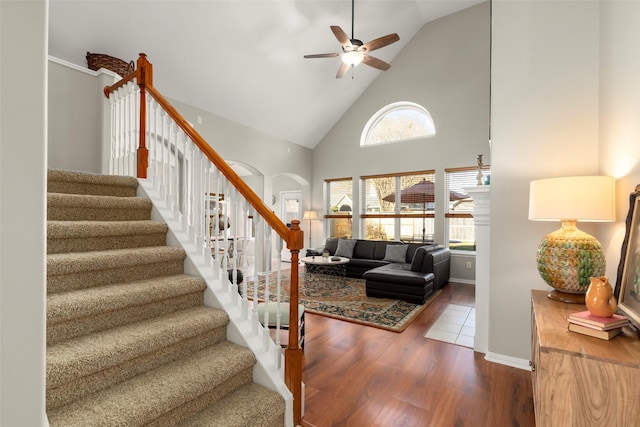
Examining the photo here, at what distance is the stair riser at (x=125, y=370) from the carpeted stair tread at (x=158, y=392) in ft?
0.08

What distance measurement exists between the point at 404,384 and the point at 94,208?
103 inches

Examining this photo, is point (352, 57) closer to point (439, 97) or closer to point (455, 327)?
point (439, 97)

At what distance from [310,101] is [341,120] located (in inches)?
55.5

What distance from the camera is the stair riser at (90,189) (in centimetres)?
218

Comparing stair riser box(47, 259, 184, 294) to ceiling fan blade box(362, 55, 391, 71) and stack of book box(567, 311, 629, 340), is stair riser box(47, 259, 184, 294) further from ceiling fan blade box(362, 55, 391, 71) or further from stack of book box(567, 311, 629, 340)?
ceiling fan blade box(362, 55, 391, 71)

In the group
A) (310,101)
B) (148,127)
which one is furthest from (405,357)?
(310,101)

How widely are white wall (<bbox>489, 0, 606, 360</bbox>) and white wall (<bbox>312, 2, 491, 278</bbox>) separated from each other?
359 cm

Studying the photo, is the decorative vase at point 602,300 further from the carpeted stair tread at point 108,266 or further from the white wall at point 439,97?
the white wall at point 439,97

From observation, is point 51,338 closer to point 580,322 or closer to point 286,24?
point 580,322

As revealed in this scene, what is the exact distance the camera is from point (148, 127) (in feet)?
9.10

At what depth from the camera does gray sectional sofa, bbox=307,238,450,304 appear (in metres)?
4.35

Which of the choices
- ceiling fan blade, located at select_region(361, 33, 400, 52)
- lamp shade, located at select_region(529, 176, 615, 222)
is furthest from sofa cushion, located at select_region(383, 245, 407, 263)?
lamp shade, located at select_region(529, 176, 615, 222)

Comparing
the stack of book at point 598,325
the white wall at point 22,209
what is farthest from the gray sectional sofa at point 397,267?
the white wall at point 22,209

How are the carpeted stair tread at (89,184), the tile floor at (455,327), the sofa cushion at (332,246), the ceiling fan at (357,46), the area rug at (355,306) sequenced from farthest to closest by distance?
the sofa cushion at (332,246), the ceiling fan at (357,46), the area rug at (355,306), the tile floor at (455,327), the carpeted stair tread at (89,184)
